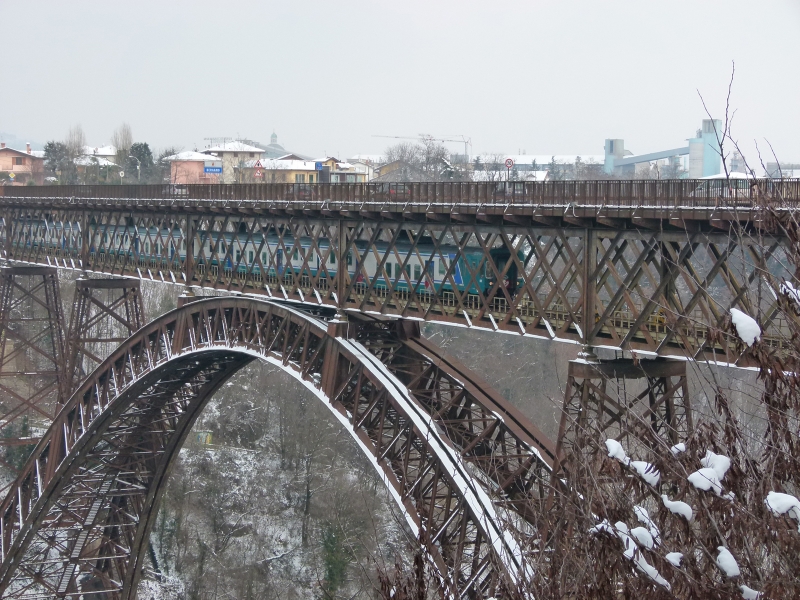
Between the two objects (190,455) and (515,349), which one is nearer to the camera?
(190,455)

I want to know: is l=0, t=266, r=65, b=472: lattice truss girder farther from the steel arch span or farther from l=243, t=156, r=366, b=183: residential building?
l=243, t=156, r=366, b=183: residential building

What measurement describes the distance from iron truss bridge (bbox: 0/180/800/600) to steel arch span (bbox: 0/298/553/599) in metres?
0.06

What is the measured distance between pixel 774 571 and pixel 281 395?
42.9 metres

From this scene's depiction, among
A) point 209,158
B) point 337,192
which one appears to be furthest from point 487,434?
point 209,158

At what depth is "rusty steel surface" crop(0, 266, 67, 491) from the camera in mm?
30984

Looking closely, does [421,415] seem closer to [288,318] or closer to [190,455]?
[288,318]

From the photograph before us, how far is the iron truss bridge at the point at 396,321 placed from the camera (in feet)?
42.7

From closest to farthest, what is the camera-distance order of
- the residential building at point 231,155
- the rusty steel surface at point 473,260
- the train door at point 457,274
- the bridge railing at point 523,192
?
1. the rusty steel surface at point 473,260
2. the bridge railing at point 523,192
3. the train door at point 457,274
4. the residential building at point 231,155

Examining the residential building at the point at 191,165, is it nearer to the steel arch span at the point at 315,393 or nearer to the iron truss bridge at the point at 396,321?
the iron truss bridge at the point at 396,321

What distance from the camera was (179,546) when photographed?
40.5 metres

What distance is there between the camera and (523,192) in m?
15.7

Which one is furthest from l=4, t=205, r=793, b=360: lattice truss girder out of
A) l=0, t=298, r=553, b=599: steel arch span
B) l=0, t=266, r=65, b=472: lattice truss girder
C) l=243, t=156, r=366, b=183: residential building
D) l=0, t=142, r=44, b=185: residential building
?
l=0, t=142, r=44, b=185: residential building

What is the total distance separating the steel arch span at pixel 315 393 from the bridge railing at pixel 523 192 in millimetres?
2528

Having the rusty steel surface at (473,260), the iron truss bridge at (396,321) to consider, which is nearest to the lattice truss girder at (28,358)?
the iron truss bridge at (396,321)
